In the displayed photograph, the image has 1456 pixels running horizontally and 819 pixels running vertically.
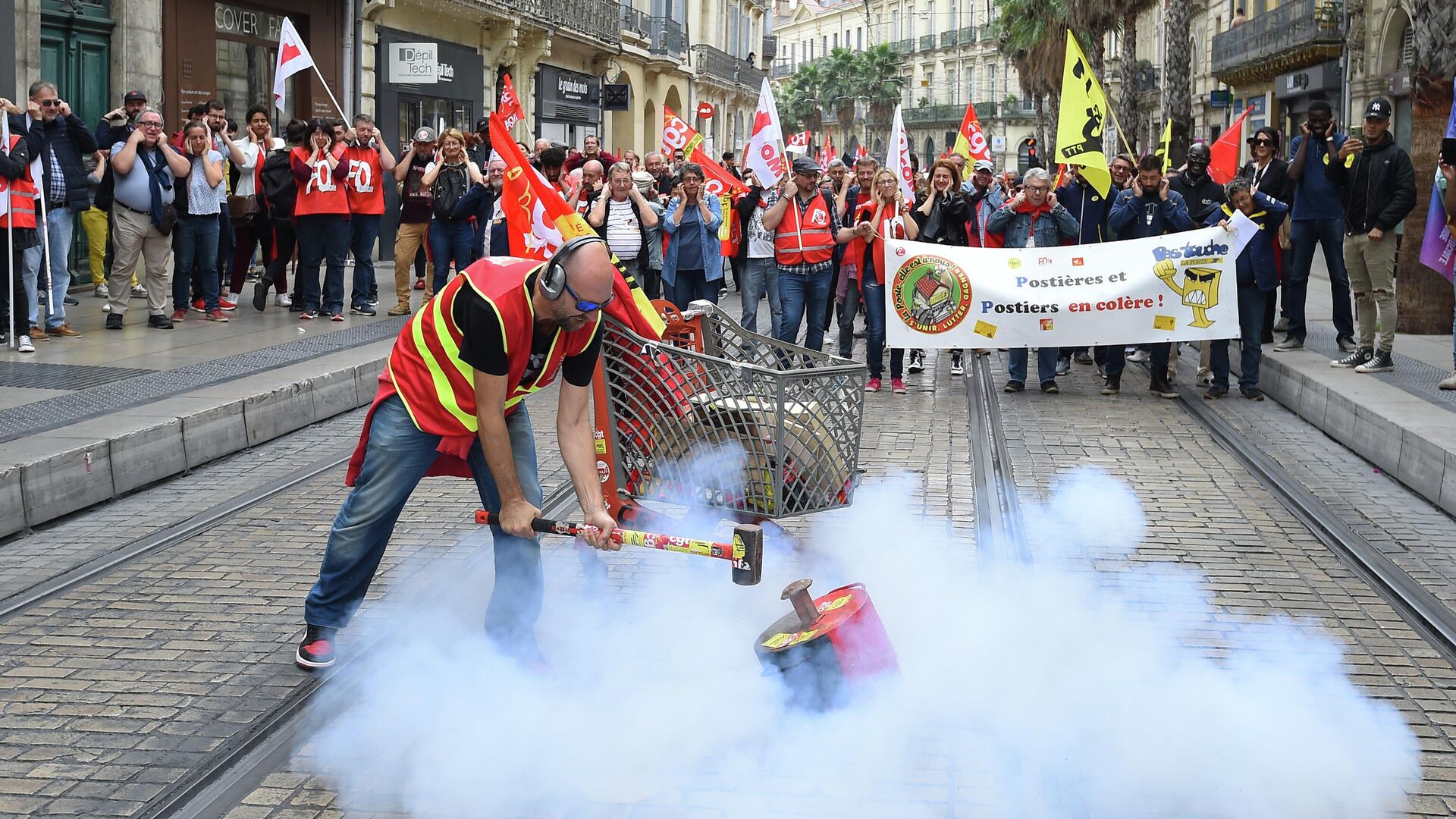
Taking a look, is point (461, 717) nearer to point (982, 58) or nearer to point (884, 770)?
point (884, 770)

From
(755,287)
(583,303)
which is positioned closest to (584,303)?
(583,303)

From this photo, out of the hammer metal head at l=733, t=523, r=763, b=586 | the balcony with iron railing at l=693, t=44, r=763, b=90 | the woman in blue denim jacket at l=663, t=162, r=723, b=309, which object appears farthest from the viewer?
the balcony with iron railing at l=693, t=44, r=763, b=90

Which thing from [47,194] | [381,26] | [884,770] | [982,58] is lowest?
[884,770]

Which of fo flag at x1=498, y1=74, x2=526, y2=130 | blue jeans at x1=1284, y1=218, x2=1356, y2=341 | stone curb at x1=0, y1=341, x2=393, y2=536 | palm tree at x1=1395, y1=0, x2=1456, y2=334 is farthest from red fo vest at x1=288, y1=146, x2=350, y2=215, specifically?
palm tree at x1=1395, y1=0, x2=1456, y2=334

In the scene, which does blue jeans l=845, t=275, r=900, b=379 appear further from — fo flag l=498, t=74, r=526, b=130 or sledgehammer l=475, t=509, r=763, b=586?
sledgehammer l=475, t=509, r=763, b=586

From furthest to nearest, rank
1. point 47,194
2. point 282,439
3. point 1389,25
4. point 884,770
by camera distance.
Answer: point 1389,25, point 47,194, point 282,439, point 884,770

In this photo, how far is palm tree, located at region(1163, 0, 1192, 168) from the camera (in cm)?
2766

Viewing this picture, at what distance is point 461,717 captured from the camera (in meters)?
4.34

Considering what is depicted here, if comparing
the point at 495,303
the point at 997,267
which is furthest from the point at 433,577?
the point at 997,267

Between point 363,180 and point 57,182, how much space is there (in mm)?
3231

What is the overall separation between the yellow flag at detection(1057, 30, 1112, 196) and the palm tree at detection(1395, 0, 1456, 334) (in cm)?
281

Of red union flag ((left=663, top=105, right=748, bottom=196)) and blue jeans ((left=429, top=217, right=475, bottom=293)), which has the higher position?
red union flag ((left=663, top=105, right=748, bottom=196))

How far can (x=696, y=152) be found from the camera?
17906 millimetres

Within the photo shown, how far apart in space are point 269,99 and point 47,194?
365 inches
